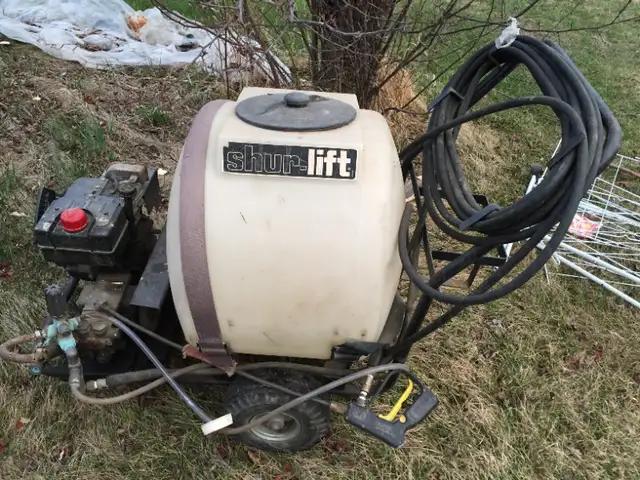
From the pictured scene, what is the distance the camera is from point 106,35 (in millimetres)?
4324

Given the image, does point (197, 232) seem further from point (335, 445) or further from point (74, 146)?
point (74, 146)

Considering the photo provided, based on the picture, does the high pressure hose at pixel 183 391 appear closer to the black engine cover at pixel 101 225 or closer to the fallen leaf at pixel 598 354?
the black engine cover at pixel 101 225

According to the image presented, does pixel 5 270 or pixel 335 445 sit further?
pixel 5 270

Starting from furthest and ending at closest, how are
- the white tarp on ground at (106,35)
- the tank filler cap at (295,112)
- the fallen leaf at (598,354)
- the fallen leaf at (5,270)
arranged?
the white tarp on ground at (106,35), the fallen leaf at (5,270), the fallen leaf at (598,354), the tank filler cap at (295,112)

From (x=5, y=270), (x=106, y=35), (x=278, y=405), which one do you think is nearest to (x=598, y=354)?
(x=278, y=405)

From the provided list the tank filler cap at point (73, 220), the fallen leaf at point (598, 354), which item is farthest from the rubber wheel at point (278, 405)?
the fallen leaf at point (598, 354)

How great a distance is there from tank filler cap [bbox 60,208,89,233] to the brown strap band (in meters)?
0.47

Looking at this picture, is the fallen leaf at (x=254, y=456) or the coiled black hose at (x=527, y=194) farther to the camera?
the fallen leaf at (x=254, y=456)

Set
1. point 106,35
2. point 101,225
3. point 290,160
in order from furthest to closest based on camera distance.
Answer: point 106,35
point 101,225
point 290,160

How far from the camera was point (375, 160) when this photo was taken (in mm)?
1521

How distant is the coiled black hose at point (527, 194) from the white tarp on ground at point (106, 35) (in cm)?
238

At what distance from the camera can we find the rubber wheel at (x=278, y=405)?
1.81 m

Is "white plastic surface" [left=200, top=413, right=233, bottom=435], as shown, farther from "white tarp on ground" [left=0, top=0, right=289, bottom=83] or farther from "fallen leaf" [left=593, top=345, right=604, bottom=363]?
"white tarp on ground" [left=0, top=0, right=289, bottom=83]

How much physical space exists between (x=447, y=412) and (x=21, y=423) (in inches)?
62.0
